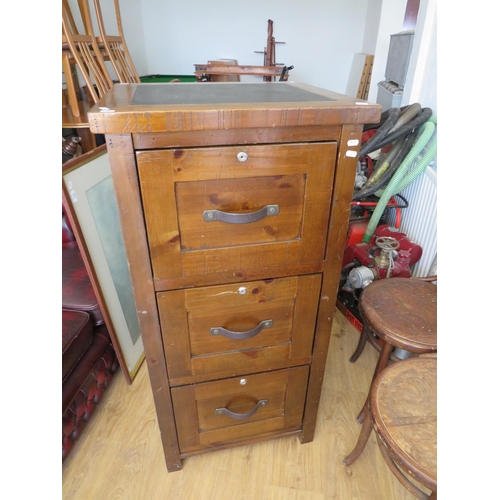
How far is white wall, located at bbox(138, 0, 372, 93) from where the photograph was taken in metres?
4.24

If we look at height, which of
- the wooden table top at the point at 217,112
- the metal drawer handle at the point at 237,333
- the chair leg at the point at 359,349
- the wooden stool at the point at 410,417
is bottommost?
the chair leg at the point at 359,349

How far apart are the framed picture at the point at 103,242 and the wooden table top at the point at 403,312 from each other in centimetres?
82

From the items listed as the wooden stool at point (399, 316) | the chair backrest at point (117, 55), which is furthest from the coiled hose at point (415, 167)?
the chair backrest at point (117, 55)

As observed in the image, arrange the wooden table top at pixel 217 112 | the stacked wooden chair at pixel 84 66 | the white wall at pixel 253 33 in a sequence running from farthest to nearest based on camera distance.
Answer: the white wall at pixel 253 33, the stacked wooden chair at pixel 84 66, the wooden table top at pixel 217 112

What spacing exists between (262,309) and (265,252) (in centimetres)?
16

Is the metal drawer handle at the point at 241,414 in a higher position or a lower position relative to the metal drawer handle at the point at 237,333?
lower

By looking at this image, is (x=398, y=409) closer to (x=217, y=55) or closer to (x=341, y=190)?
(x=341, y=190)

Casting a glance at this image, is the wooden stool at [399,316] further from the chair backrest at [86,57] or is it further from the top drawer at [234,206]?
the chair backrest at [86,57]

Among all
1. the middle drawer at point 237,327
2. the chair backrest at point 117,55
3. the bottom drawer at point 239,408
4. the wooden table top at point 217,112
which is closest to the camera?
the wooden table top at point 217,112

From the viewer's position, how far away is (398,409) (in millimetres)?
731

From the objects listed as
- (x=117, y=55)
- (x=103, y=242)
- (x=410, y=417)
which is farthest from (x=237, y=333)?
(x=117, y=55)

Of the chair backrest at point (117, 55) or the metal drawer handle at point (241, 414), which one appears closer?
the metal drawer handle at point (241, 414)

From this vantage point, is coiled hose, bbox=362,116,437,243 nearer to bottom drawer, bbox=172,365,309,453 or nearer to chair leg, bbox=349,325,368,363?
chair leg, bbox=349,325,368,363

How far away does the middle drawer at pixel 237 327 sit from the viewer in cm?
78
